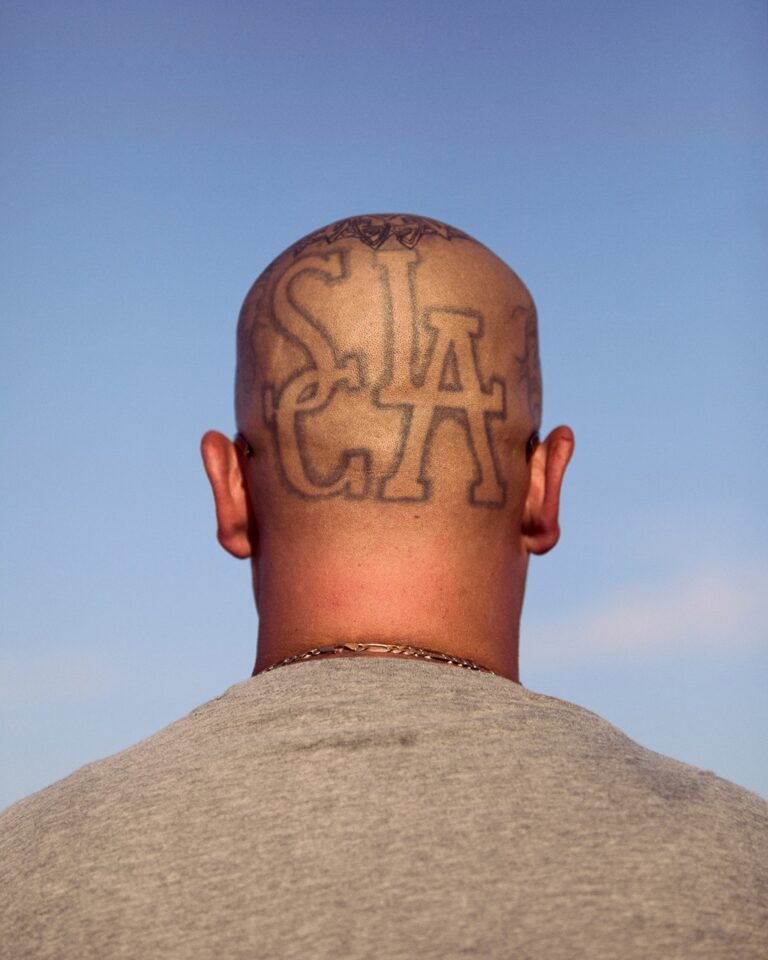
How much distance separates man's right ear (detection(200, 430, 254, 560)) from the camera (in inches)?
176

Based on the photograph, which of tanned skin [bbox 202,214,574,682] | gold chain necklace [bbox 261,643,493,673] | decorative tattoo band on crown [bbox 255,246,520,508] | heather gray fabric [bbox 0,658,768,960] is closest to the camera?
heather gray fabric [bbox 0,658,768,960]

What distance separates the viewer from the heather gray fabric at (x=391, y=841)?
2.89 metres

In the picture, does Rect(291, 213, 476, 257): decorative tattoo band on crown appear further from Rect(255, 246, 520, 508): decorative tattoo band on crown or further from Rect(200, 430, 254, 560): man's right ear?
Rect(200, 430, 254, 560): man's right ear

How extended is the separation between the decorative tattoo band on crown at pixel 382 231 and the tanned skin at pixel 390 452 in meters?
0.01

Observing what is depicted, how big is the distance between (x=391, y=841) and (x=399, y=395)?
1.73 m

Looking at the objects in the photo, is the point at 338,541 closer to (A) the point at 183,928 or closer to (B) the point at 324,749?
(B) the point at 324,749

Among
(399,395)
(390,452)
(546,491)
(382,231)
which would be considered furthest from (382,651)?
(382,231)

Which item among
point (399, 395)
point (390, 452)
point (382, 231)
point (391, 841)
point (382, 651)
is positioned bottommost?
point (391, 841)

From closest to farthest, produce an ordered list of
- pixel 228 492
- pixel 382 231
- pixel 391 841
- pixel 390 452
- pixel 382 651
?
pixel 391 841 < pixel 382 651 < pixel 390 452 < pixel 228 492 < pixel 382 231

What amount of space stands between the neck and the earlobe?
37 centimetres

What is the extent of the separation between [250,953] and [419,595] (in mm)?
1388

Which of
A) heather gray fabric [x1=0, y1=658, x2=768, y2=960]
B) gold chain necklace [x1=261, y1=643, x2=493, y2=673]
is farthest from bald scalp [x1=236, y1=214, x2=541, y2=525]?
heather gray fabric [x1=0, y1=658, x2=768, y2=960]

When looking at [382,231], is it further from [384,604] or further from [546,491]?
[384,604]

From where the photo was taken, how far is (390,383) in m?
4.31
